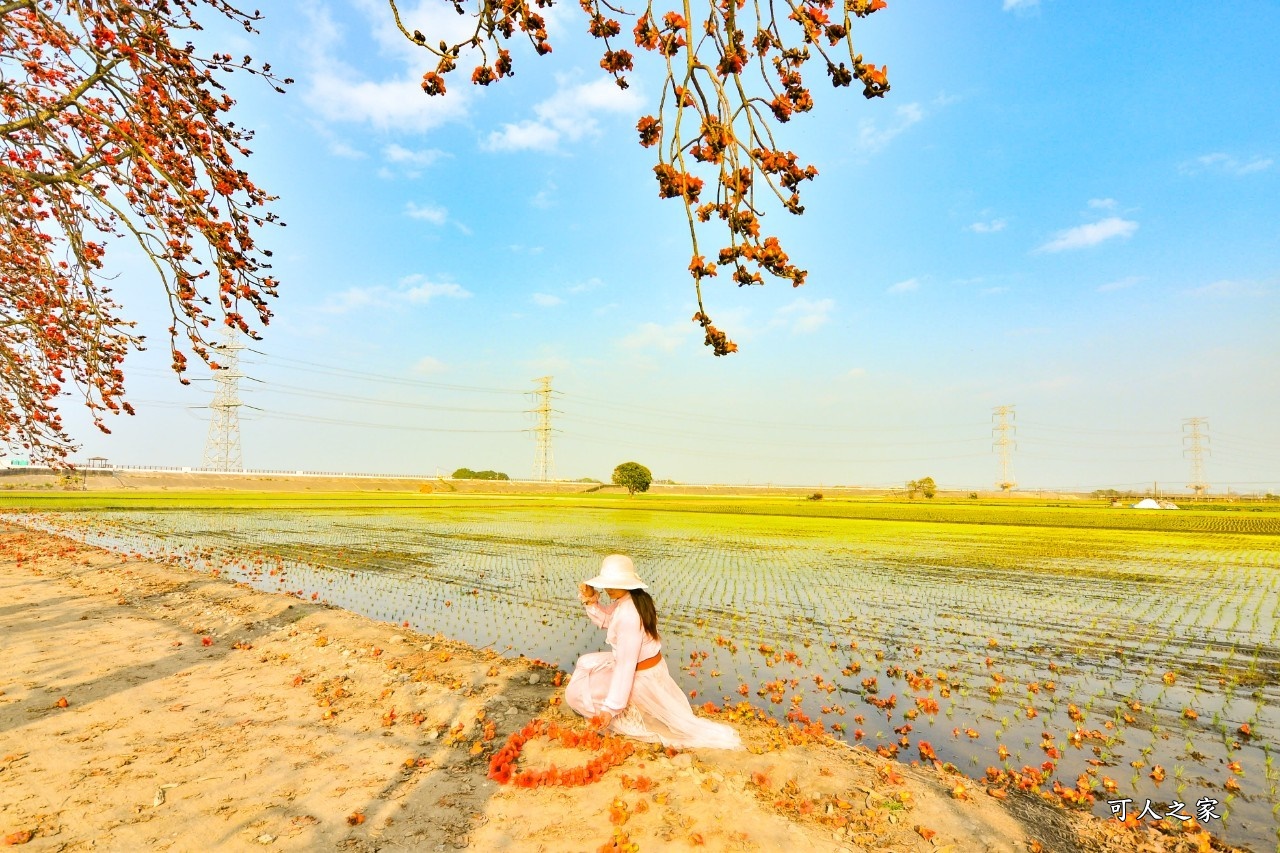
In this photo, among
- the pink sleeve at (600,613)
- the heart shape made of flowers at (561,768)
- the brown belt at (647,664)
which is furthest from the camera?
the pink sleeve at (600,613)

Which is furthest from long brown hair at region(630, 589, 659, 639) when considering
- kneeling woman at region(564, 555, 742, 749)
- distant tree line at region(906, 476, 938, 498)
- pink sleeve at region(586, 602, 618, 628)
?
distant tree line at region(906, 476, 938, 498)

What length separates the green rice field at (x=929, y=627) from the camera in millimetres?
6488

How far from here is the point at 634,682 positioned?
18.2ft

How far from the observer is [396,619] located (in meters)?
12.0

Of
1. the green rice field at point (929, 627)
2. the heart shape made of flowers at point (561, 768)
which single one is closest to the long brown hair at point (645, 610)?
the heart shape made of flowers at point (561, 768)

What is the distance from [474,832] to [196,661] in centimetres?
657

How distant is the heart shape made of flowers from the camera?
16.2ft

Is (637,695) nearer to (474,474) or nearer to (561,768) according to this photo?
(561,768)

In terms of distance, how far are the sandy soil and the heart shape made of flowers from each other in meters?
0.08

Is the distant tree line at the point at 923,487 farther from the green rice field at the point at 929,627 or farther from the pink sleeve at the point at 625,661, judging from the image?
the pink sleeve at the point at 625,661

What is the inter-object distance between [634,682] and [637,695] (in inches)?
5.3

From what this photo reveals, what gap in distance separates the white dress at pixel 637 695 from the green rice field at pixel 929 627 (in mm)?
1869

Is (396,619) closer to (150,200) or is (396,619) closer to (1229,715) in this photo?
(150,200)

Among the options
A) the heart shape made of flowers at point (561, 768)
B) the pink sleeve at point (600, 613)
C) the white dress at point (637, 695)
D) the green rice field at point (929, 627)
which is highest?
the pink sleeve at point (600, 613)
